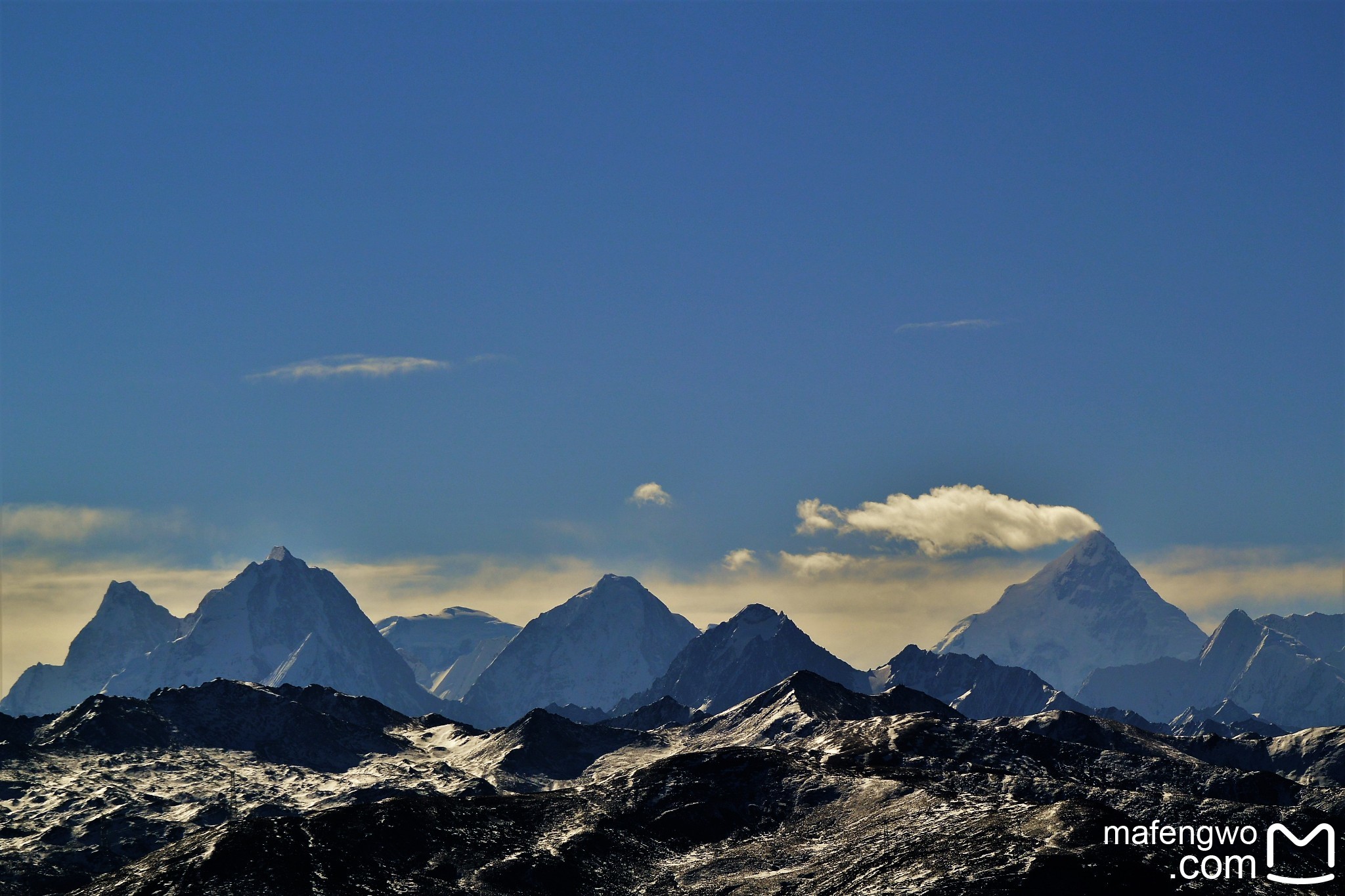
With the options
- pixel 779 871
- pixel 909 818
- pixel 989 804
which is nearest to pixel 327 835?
pixel 779 871

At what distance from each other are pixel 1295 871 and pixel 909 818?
2096 inches

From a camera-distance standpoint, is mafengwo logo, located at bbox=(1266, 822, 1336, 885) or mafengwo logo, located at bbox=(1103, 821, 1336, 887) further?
mafengwo logo, located at bbox=(1103, 821, 1336, 887)

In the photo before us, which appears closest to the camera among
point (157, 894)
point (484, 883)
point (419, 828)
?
point (157, 894)

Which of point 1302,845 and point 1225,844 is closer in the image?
point 1302,845

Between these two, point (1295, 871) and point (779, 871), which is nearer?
point (1295, 871)

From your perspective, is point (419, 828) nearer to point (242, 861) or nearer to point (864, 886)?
point (242, 861)

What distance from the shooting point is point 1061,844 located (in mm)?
158000

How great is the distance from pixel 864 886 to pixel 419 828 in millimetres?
66955

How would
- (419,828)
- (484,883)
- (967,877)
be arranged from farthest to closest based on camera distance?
(419,828) < (484,883) < (967,877)

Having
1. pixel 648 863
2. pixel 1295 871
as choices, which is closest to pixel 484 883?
pixel 648 863

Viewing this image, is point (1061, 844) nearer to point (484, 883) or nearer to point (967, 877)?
point (967, 877)

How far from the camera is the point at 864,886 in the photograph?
16475cm

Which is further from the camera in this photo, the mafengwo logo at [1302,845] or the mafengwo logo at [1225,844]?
the mafengwo logo at [1225,844]

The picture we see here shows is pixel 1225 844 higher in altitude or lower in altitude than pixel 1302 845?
lower
